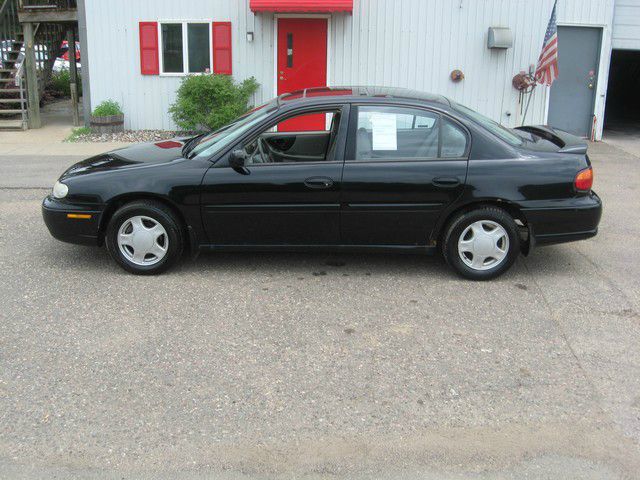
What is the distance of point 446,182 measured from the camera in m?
5.49

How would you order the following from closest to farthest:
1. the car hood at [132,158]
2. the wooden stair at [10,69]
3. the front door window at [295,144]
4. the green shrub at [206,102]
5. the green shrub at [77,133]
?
the front door window at [295,144]
the car hood at [132,158]
the green shrub at [206,102]
the green shrub at [77,133]
the wooden stair at [10,69]

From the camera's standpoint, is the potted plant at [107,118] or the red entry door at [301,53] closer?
the red entry door at [301,53]

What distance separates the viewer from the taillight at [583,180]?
18.2 feet

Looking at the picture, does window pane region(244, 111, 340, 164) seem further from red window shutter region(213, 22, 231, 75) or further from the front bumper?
red window shutter region(213, 22, 231, 75)

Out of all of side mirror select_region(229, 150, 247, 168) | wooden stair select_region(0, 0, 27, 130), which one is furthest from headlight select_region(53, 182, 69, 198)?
wooden stair select_region(0, 0, 27, 130)

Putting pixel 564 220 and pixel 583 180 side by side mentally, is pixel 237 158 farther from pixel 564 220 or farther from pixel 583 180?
pixel 583 180

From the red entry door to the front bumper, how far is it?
820cm

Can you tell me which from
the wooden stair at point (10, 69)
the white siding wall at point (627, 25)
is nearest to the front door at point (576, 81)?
the white siding wall at point (627, 25)

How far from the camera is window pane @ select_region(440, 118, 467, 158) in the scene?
558cm

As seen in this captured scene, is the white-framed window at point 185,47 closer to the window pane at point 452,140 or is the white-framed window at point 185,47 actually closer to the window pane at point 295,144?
the window pane at point 295,144

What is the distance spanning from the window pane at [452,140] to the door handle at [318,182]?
0.96 meters

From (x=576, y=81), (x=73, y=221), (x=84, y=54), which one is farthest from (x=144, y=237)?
(x=576, y=81)

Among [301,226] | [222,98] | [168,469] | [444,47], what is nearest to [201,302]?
[301,226]

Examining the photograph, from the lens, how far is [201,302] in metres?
5.21
